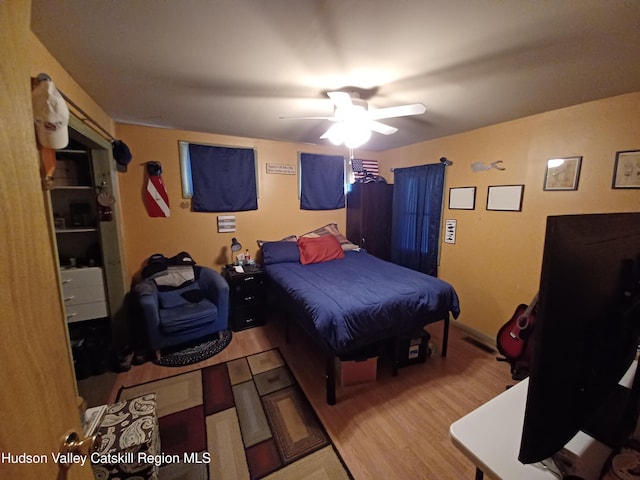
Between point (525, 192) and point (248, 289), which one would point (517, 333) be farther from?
point (248, 289)

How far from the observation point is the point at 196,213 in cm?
316

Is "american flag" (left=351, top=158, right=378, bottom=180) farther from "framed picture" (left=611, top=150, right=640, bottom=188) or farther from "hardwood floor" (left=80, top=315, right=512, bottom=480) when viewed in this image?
"framed picture" (left=611, top=150, right=640, bottom=188)

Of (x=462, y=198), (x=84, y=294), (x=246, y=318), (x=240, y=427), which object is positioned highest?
(x=462, y=198)

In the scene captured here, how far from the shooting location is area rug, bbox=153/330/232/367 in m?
2.47

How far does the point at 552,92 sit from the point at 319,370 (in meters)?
2.89

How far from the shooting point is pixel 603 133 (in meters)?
2.01

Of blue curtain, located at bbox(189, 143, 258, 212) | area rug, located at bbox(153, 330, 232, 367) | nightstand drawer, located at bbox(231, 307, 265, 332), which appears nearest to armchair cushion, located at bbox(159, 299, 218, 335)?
area rug, located at bbox(153, 330, 232, 367)

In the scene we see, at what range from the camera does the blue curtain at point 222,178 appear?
3076 millimetres

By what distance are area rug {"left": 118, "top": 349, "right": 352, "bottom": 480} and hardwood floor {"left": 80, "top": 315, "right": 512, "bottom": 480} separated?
121mm

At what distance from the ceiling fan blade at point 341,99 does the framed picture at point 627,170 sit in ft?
6.86

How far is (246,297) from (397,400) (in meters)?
1.93

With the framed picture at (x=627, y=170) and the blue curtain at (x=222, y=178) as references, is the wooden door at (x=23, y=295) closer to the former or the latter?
the blue curtain at (x=222, y=178)

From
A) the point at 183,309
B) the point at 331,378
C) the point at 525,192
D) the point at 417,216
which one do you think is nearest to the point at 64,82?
the point at 183,309

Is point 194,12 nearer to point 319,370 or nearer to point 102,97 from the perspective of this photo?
point 102,97
